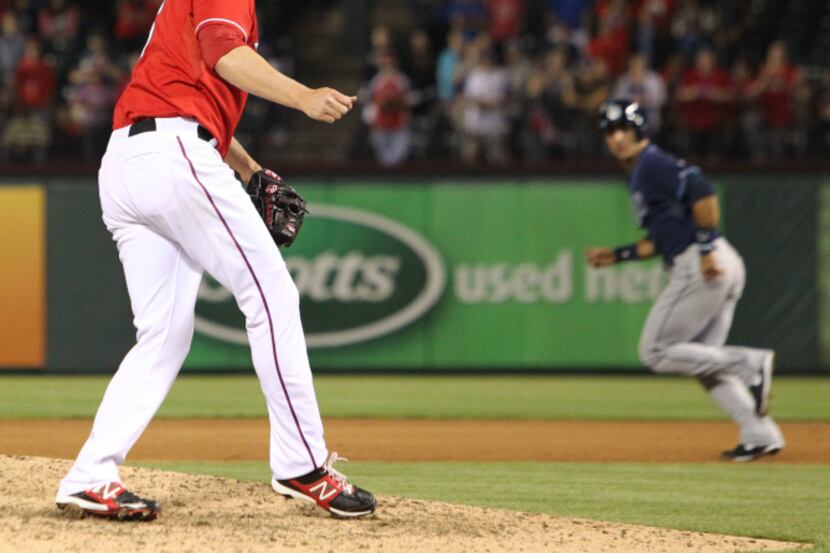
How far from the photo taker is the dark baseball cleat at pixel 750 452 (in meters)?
7.53

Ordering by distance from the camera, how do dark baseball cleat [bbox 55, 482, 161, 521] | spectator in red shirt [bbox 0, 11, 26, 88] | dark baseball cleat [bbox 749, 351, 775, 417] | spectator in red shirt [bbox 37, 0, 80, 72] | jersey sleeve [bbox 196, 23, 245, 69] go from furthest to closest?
spectator in red shirt [bbox 37, 0, 80, 72], spectator in red shirt [bbox 0, 11, 26, 88], dark baseball cleat [bbox 749, 351, 775, 417], dark baseball cleat [bbox 55, 482, 161, 521], jersey sleeve [bbox 196, 23, 245, 69]

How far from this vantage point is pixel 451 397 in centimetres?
1103

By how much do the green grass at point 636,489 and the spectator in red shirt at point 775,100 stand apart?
6.93 metres

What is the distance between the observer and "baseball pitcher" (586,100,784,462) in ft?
24.7

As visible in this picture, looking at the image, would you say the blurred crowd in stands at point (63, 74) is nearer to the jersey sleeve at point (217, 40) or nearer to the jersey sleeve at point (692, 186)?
the jersey sleeve at point (692, 186)

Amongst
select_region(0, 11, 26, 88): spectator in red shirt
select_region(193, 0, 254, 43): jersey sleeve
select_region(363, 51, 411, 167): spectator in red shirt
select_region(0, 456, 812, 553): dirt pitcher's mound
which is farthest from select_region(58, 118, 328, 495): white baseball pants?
select_region(0, 11, 26, 88): spectator in red shirt

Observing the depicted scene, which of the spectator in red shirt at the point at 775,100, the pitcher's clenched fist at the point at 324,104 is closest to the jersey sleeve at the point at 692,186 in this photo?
the pitcher's clenched fist at the point at 324,104

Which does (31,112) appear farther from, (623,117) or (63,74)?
(623,117)

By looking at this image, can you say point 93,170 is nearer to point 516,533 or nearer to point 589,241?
point 589,241

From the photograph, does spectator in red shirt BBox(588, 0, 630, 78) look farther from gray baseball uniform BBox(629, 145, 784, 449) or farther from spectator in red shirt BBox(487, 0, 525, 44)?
gray baseball uniform BBox(629, 145, 784, 449)

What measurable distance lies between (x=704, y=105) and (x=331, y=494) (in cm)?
954

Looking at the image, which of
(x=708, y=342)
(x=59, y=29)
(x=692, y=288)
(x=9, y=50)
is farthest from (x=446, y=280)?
(x=59, y=29)

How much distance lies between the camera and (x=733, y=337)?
1239 cm

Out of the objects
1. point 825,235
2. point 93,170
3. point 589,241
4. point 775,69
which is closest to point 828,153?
point 775,69
